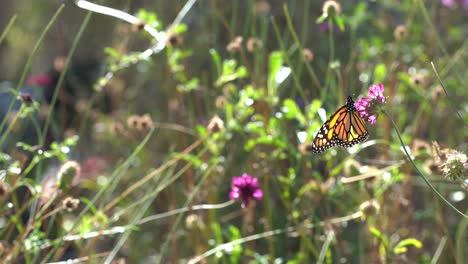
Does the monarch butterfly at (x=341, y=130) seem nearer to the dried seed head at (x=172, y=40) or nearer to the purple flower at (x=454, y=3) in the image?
the dried seed head at (x=172, y=40)

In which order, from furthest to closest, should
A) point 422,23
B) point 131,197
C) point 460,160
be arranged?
point 131,197, point 422,23, point 460,160

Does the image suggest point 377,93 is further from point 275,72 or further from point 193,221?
point 193,221

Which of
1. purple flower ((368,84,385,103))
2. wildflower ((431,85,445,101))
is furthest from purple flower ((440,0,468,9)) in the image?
purple flower ((368,84,385,103))

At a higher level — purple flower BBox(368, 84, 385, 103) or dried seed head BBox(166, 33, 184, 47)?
dried seed head BBox(166, 33, 184, 47)

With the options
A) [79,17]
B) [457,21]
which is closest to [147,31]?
Result: [457,21]

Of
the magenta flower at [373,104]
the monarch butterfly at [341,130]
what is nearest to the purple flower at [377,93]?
the magenta flower at [373,104]

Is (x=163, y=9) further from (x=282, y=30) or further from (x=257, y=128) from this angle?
(x=257, y=128)

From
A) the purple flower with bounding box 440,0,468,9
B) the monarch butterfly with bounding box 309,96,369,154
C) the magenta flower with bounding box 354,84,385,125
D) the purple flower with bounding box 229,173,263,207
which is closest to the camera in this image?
the magenta flower with bounding box 354,84,385,125

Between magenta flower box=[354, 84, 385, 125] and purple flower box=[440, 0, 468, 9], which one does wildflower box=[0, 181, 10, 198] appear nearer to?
magenta flower box=[354, 84, 385, 125]
